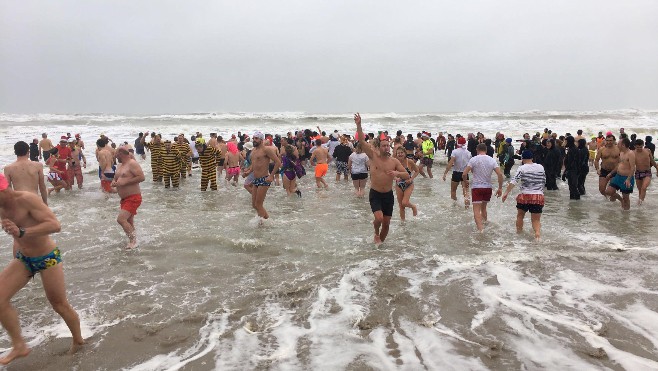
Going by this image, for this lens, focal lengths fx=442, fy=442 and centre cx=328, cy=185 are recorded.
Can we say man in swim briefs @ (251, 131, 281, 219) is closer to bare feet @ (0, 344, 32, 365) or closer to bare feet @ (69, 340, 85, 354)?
bare feet @ (69, 340, 85, 354)

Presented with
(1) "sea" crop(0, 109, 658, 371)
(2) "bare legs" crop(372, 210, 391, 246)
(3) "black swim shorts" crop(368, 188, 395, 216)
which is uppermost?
(3) "black swim shorts" crop(368, 188, 395, 216)

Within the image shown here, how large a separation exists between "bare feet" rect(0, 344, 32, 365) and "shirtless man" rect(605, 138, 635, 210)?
990 cm

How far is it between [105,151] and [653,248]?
1146 cm

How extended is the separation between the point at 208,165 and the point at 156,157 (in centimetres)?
194

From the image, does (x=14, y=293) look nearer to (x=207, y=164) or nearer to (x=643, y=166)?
(x=207, y=164)

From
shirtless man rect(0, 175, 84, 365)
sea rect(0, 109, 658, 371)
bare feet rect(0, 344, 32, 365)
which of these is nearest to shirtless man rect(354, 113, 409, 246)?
sea rect(0, 109, 658, 371)

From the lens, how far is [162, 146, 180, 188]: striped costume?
12.1 metres

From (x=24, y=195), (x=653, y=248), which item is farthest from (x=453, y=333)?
(x=653, y=248)

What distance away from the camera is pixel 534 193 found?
688 centimetres

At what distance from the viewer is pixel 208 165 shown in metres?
11.8

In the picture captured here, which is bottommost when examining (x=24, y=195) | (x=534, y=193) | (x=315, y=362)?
(x=315, y=362)

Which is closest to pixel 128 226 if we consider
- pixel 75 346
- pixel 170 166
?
pixel 75 346

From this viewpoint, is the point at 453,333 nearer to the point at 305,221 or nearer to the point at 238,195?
the point at 305,221

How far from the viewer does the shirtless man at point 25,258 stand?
3367 mm
